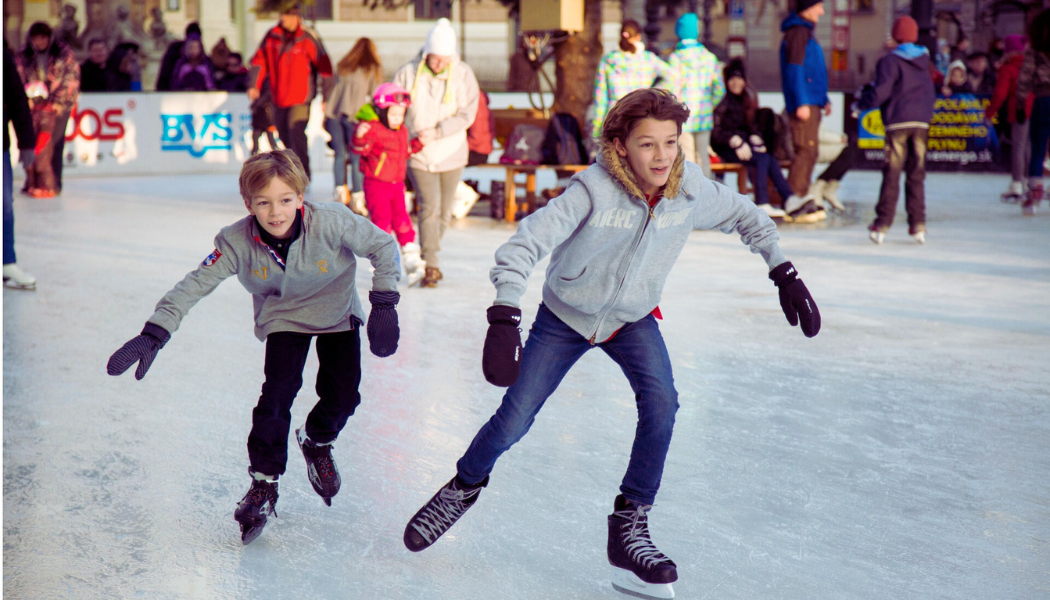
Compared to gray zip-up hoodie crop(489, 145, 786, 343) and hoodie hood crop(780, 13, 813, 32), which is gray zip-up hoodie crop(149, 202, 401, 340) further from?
hoodie hood crop(780, 13, 813, 32)

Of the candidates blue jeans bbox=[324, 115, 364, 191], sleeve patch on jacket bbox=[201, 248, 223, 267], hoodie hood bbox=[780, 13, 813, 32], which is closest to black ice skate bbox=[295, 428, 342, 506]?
sleeve patch on jacket bbox=[201, 248, 223, 267]

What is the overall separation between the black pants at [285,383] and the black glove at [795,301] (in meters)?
1.03

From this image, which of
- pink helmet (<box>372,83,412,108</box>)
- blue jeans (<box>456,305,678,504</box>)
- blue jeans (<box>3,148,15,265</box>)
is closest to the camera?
blue jeans (<box>456,305,678,504</box>)

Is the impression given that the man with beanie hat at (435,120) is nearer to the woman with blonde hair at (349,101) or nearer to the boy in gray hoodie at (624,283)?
the woman with blonde hair at (349,101)

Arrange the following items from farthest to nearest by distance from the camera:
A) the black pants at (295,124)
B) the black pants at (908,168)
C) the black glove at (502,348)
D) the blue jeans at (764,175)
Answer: the black pants at (295,124) → the blue jeans at (764,175) → the black pants at (908,168) → the black glove at (502,348)

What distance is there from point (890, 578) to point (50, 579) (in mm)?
1784

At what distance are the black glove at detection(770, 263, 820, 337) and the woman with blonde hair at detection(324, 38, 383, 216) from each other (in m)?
7.00

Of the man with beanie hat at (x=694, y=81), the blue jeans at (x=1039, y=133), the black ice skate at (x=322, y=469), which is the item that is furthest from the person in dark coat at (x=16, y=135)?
the blue jeans at (x=1039, y=133)

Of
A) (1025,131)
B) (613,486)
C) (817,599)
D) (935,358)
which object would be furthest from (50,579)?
(1025,131)

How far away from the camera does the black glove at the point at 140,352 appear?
2346mm

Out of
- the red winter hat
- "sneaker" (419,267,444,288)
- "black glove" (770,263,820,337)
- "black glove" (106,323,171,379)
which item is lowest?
"sneaker" (419,267,444,288)

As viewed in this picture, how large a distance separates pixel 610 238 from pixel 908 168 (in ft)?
19.3

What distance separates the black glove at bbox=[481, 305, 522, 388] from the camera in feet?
7.27

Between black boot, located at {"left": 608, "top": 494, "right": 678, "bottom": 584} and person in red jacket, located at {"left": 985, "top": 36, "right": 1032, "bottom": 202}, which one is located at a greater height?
person in red jacket, located at {"left": 985, "top": 36, "right": 1032, "bottom": 202}
